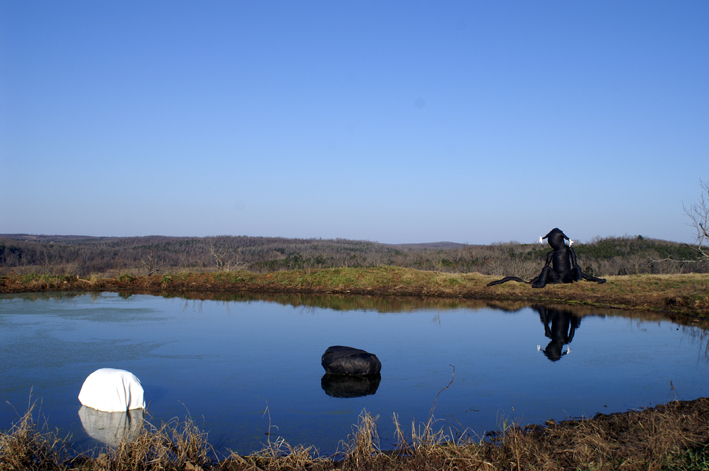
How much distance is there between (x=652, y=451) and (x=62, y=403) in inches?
269

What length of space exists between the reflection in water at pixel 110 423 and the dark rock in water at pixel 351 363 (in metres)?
3.08

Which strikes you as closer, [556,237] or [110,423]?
[110,423]

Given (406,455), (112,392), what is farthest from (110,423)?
(406,455)

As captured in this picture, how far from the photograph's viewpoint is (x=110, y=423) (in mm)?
6148

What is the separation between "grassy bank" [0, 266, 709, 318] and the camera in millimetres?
17297

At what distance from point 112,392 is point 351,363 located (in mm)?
Answer: 3559

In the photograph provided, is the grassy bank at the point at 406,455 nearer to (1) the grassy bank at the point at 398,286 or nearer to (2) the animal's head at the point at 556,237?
(2) the animal's head at the point at 556,237

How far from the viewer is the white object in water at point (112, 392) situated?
6.47 meters

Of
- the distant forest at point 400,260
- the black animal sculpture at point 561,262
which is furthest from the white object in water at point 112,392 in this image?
the distant forest at point 400,260

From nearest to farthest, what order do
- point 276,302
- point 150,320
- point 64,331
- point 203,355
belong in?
point 203,355 < point 64,331 < point 150,320 < point 276,302

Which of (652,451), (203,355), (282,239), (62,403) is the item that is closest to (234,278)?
(203,355)

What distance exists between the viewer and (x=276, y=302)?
18406 millimetres

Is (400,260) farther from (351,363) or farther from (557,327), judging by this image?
(351,363)

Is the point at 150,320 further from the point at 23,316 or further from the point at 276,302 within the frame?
the point at 276,302
